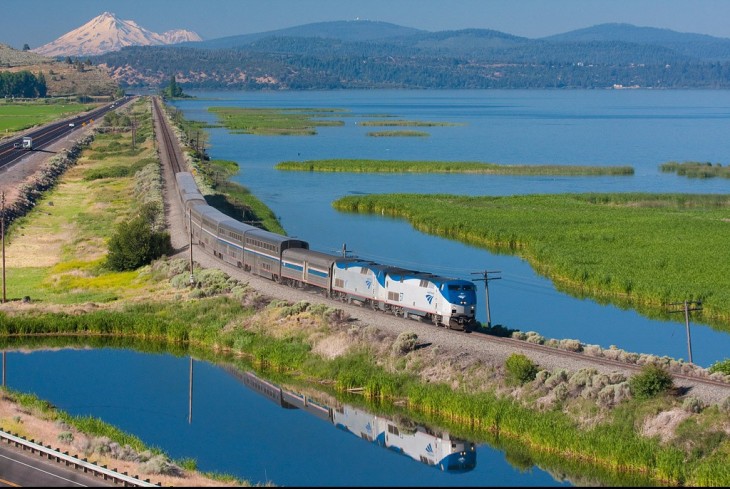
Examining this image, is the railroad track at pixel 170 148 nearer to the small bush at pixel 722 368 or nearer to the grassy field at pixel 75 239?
the grassy field at pixel 75 239

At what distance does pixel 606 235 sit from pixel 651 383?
1769 inches

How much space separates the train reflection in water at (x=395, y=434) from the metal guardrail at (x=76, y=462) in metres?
11.2

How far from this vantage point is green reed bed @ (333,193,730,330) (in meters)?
63.6

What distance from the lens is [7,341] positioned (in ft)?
177

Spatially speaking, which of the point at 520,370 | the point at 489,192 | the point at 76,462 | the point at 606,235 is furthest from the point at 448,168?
the point at 76,462

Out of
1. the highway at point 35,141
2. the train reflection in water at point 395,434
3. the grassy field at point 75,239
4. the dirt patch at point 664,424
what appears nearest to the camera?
the dirt patch at point 664,424

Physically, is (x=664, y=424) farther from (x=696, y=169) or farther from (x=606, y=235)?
(x=696, y=169)

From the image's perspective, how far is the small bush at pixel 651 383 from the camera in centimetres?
3731

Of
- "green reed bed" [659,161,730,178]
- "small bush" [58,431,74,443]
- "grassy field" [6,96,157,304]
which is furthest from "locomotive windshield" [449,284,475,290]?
"green reed bed" [659,161,730,178]

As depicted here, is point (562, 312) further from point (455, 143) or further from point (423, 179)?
point (455, 143)

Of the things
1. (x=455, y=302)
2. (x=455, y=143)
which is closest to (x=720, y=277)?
(x=455, y=302)

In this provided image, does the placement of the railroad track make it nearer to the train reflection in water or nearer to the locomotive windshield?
the locomotive windshield

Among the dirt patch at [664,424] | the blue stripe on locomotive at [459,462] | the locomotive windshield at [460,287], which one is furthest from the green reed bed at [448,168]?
the dirt patch at [664,424]

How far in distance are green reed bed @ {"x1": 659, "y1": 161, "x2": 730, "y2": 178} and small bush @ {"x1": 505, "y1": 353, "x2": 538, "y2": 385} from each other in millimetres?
101203
